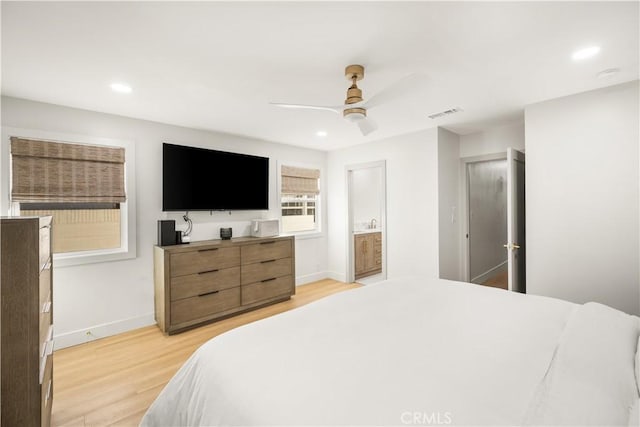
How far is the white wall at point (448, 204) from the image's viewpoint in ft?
12.4

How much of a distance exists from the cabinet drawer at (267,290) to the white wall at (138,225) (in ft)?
2.82

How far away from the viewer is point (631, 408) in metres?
0.90

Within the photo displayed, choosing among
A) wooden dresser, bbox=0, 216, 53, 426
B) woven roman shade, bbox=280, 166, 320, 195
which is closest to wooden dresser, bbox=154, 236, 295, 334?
woven roman shade, bbox=280, 166, 320, 195

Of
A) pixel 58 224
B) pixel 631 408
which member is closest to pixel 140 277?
pixel 58 224

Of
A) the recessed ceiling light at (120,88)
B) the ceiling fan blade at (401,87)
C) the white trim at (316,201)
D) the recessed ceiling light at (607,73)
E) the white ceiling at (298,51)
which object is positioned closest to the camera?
the white ceiling at (298,51)

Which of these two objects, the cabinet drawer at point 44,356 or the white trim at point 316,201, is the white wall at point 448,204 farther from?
the cabinet drawer at point 44,356

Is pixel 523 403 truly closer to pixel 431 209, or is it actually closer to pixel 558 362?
pixel 558 362

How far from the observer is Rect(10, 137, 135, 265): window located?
8.48 feet

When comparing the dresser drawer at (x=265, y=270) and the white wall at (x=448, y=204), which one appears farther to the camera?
the white wall at (x=448, y=204)

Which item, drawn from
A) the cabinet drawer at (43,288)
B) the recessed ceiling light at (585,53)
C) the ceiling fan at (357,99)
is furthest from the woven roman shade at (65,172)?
the recessed ceiling light at (585,53)

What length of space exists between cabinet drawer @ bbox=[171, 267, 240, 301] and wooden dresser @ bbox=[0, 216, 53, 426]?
191 cm

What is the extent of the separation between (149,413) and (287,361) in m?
0.86

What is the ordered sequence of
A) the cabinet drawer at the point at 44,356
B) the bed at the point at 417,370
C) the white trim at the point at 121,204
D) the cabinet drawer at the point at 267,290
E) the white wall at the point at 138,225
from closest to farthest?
1. the bed at the point at 417,370
2. the cabinet drawer at the point at 44,356
3. the white trim at the point at 121,204
4. the white wall at the point at 138,225
5. the cabinet drawer at the point at 267,290

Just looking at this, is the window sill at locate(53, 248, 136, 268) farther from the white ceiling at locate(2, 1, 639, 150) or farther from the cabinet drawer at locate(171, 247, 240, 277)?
the white ceiling at locate(2, 1, 639, 150)
